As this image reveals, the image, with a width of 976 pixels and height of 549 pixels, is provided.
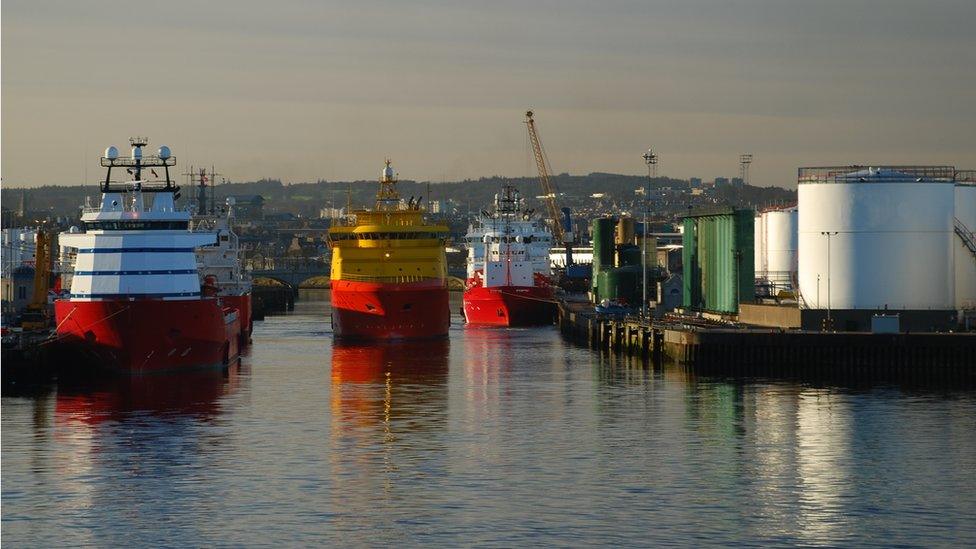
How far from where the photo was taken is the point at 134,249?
69.0 meters

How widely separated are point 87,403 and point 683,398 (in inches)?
904

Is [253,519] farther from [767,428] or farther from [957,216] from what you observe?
[957,216]

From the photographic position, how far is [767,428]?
5444cm

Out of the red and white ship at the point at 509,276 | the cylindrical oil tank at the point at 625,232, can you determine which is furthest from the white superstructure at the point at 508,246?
the cylindrical oil tank at the point at 625,232

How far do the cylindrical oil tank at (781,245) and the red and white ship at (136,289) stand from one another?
5388cm

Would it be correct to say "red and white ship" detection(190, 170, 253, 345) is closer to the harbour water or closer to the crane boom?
the crane boom

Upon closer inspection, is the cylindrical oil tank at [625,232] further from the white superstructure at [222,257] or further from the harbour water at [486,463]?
the harbour water at [486,463]

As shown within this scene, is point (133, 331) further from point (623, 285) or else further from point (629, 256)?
point (629, 256)

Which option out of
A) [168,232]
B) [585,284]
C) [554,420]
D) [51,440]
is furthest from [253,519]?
[585,284]

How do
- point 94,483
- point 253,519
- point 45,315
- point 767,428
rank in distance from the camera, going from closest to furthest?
1. point 253,519
2. point 94,483
3. point 767,428
4. point 45,315

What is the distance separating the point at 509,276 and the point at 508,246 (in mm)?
2401

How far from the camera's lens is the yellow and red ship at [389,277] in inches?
3937

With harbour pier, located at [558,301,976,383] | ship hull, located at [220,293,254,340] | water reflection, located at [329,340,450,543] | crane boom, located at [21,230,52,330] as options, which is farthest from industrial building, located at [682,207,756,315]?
crane boom, located at [21,230,52,330]

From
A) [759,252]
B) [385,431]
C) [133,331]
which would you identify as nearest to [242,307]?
[133,331]
